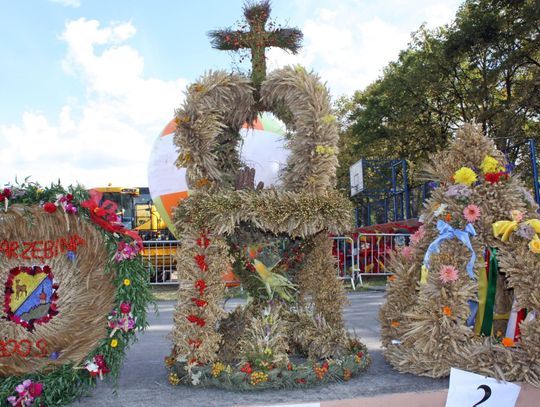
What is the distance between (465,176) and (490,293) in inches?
39.6

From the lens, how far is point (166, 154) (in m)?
11.0

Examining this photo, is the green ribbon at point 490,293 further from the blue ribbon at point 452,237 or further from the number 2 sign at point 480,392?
the number 2 sign at point 480,392

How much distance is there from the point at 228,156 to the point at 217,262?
1.04 metres

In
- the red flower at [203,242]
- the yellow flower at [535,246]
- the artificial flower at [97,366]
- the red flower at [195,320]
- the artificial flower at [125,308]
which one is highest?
the red flower at [203,242]

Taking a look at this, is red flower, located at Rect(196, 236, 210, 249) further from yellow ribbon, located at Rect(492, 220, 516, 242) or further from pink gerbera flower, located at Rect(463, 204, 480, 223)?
yellow ribbon, located at Rect(492, 220, 516, 242)

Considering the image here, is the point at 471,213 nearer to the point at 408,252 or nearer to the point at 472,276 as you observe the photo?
the point at 472,276

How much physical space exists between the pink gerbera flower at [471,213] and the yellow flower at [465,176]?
197 millimetres

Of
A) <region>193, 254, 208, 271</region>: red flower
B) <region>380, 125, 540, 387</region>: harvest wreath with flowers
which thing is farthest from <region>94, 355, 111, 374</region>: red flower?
→ <region>380, 125, 540, 387</region>: harvest wreath with flowers

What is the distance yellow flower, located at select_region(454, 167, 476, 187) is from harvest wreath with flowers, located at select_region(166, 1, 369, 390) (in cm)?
91

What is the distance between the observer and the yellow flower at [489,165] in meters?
4.10

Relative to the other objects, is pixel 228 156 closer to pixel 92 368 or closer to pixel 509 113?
pixel 92 368

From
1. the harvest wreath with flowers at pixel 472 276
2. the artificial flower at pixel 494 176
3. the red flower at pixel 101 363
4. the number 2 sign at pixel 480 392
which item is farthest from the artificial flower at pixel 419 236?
the red flower at pixel 101 363

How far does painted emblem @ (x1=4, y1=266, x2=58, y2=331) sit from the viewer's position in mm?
3602

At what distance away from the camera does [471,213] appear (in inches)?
158
